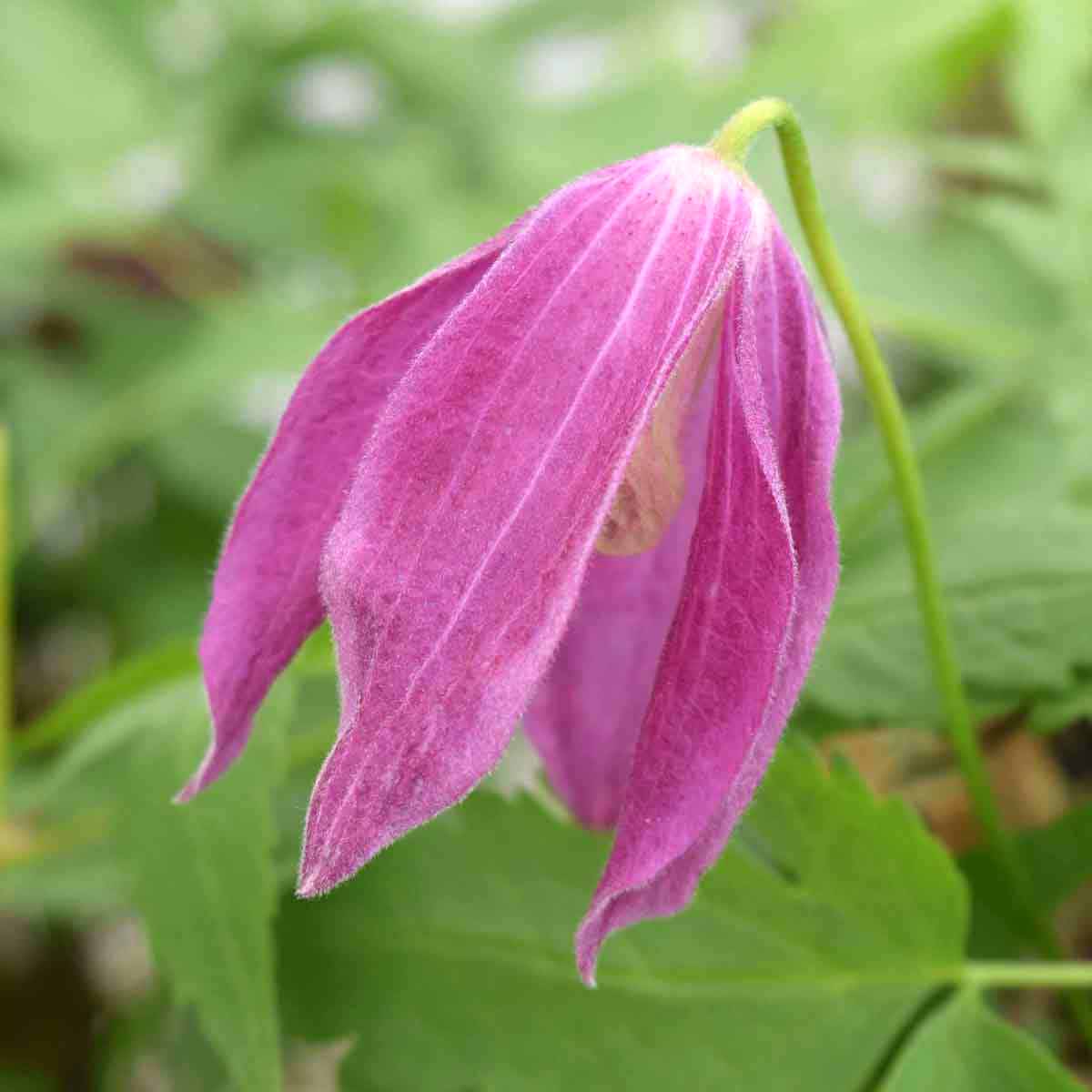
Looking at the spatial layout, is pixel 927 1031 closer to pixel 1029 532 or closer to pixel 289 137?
pixel 1029 532

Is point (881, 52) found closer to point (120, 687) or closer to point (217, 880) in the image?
point (120, 687)

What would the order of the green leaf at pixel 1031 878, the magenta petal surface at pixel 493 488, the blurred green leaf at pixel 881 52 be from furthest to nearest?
the blurred green leaf at pixel 881 52 → the green leaf at pixel 1031 878 → the magenta petal surface at pixel 493 488

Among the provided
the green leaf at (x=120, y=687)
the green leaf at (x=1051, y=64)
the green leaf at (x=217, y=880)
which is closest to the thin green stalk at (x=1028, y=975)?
the green leaf at (x=217, y=880)

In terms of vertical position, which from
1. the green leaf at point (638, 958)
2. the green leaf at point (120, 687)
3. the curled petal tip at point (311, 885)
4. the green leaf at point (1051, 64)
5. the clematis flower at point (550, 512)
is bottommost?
the green leaf at point (638, 958)

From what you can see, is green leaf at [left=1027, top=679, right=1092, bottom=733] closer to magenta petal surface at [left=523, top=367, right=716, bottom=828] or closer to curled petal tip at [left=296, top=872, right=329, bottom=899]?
magenta petal surface at [left=523, top=367, right=716, bottom=828]

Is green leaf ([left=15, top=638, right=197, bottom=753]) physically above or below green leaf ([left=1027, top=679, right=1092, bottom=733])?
above

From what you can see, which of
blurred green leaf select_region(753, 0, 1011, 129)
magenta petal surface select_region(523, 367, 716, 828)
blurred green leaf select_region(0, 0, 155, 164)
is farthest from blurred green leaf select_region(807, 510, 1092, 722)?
blurred green leaf select_region(0, 0, 155, 164)

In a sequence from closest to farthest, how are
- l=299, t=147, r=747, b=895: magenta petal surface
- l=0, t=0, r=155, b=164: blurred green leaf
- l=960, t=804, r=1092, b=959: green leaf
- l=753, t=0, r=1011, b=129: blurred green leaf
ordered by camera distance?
l=299, t=147, r=747, b=895: magenta petal surface → l=960, t=804, r=1092, b=959: green leaf → l=753, t=0, r=1011, b=129: blurred green leaf → l=0, t=0, r=155, b=164: blurred green leaf

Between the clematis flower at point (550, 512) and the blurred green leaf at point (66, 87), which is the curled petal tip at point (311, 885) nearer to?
the clematis flower at point (550, 512)
